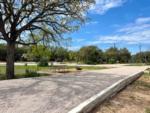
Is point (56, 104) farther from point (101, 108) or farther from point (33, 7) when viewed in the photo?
point (33, 7)

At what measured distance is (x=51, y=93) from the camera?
458 inches

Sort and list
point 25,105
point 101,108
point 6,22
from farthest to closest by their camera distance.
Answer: point 6,22, point 101,108, point 25,105

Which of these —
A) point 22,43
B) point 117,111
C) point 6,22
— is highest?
point 6,22

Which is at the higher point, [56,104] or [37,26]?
[37,26]

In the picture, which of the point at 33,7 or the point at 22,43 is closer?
the point at 33,7

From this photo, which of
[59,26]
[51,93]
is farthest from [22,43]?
[51,93]

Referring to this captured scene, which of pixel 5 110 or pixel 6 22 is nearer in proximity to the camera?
pixel 5 110

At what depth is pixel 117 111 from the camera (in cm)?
1052

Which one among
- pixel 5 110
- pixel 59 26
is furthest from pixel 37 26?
pixel 5 110

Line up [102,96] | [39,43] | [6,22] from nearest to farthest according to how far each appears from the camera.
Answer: [102,96]
[6,22]
[39,43]

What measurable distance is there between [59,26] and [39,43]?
244cm

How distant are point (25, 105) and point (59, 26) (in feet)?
55.6

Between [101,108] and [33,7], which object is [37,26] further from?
[101,108]

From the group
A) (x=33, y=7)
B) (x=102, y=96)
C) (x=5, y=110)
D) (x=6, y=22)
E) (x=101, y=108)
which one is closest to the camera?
(x=5, y=110)
